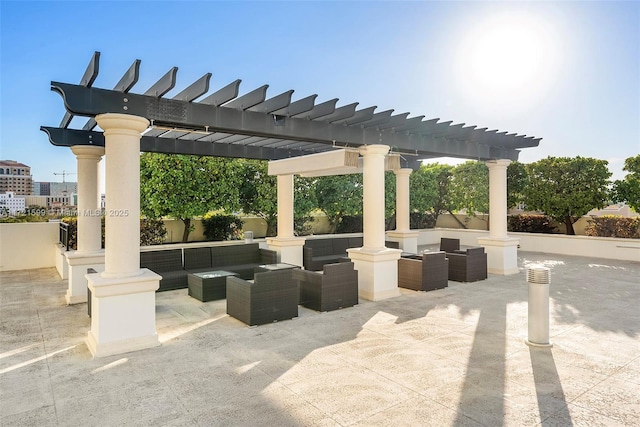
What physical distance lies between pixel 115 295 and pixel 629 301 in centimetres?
936

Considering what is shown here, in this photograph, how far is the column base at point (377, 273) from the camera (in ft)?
25.8

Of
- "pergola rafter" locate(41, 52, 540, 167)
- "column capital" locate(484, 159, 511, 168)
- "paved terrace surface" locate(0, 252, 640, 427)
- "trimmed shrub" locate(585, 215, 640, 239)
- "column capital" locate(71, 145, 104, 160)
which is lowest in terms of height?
"paved terrace surface" locate(0, 252, 640, 427)

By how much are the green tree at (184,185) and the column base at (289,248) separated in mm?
2981

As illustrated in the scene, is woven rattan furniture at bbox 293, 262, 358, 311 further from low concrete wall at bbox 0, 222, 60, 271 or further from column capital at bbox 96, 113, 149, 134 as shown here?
low concrete wall at bbox 0, 222, 60, 271

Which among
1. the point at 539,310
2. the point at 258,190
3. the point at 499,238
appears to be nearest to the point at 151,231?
the point at 258,190

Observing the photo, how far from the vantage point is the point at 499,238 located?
10984 mm

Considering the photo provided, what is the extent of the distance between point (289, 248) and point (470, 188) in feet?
37.3

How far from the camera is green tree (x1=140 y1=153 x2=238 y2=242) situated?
11.9 m

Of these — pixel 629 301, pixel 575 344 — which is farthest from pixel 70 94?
pixel 629 301

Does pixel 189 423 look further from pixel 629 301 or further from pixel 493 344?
pixel 629 301

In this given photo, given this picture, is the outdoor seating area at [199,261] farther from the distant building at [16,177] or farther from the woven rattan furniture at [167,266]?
the distant building at [16,177]

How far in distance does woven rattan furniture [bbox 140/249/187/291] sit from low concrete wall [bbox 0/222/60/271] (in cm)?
531

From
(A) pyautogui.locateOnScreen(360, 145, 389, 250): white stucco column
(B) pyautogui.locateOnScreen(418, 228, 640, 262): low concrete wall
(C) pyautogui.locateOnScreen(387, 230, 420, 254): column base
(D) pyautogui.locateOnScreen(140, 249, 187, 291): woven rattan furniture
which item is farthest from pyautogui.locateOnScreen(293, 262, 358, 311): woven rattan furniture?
(B) pyautogui.locateOnScreen(418, 228, 640, 262): low concrete wall

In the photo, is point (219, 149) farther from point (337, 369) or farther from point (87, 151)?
point (337, 369)
